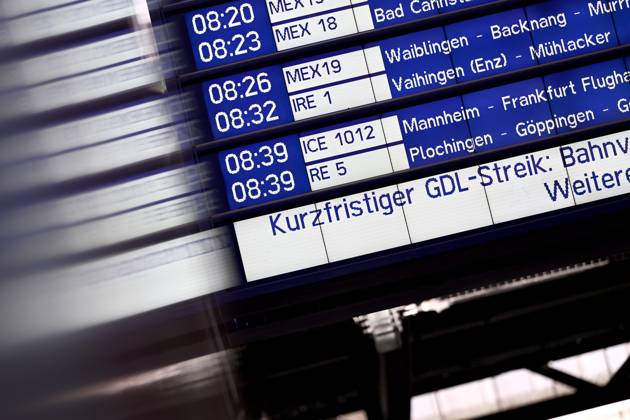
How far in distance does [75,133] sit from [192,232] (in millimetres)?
2611

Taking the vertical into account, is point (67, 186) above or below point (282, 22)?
below

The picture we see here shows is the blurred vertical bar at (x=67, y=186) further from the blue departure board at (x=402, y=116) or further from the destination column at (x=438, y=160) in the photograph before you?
the destination column at (x=438, y=160)

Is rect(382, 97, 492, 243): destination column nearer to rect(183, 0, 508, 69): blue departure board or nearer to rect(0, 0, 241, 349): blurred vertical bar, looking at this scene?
rect(183, 0, 508, 69): blue departure board

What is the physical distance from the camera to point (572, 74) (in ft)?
13.7

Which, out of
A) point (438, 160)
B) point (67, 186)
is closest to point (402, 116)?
point (438, 160)

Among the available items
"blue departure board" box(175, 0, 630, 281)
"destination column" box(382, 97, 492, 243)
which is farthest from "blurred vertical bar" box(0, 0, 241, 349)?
"destination column" box(382, 97, 492, 243)

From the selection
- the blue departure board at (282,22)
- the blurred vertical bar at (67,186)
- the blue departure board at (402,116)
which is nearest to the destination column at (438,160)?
the blue departure board at (402,116)

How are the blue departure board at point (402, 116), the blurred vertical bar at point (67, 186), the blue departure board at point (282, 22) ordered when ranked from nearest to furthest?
the blurred vertical bar at point (67, 186) < the blue departure board at point (402, 116) < the blue departure board at point (282, 22)

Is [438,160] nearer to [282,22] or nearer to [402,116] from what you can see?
[402,116]

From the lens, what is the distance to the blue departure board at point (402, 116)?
404 centimetres

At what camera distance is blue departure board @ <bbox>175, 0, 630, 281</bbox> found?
159 inches

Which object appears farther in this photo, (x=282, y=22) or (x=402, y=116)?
(x=282, y=22)

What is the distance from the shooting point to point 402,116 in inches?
163

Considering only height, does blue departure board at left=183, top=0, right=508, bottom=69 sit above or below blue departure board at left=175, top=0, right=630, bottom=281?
above
